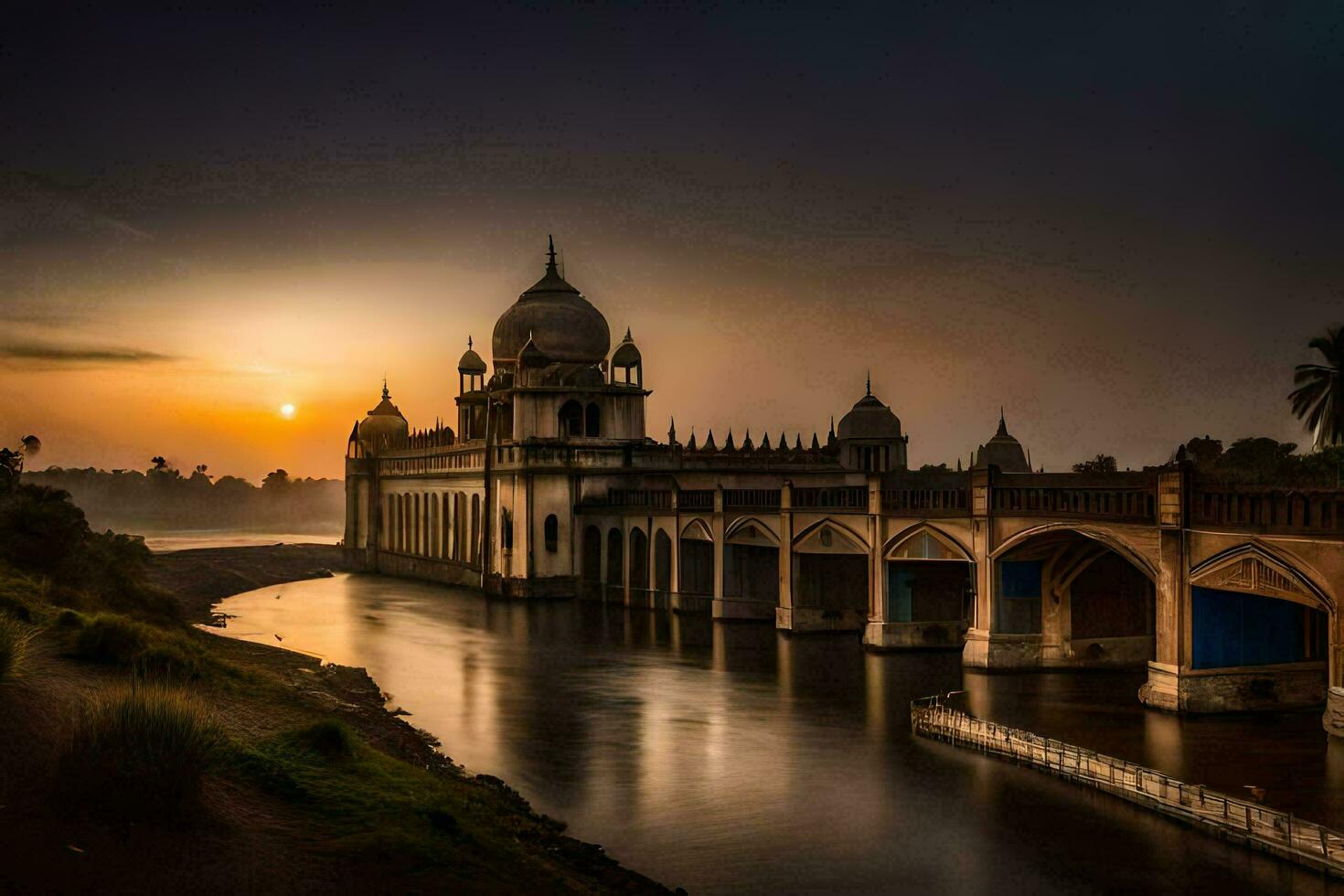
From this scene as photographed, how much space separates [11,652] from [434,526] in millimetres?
66331

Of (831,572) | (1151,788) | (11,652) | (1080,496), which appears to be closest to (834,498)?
(831,572)

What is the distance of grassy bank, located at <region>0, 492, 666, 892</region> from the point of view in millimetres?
14602

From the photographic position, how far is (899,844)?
2252 cm

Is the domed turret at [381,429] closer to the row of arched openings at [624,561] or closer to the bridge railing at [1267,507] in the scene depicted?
the row of arched openings at [624,561]

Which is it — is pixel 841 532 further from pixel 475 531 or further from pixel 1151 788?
pixel 475 531

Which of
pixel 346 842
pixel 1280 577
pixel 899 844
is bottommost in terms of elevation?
pixel 899 844

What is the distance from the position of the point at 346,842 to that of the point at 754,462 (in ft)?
187

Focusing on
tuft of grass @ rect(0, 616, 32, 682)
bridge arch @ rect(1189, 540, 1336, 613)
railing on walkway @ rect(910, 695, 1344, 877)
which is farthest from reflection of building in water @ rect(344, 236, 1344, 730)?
tuft of grass @ rect(0, 616, 32, 682)

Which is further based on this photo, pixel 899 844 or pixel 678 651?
pixel 678 651

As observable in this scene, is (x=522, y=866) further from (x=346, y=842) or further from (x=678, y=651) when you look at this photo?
(x=678, y=651)

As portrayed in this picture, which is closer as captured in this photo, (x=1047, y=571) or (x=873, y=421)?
(x=1047, y=571)

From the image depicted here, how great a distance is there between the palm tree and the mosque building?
48.9 feet

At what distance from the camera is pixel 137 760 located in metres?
15.6

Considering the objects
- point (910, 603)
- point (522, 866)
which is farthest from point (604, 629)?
point (522, 866)
